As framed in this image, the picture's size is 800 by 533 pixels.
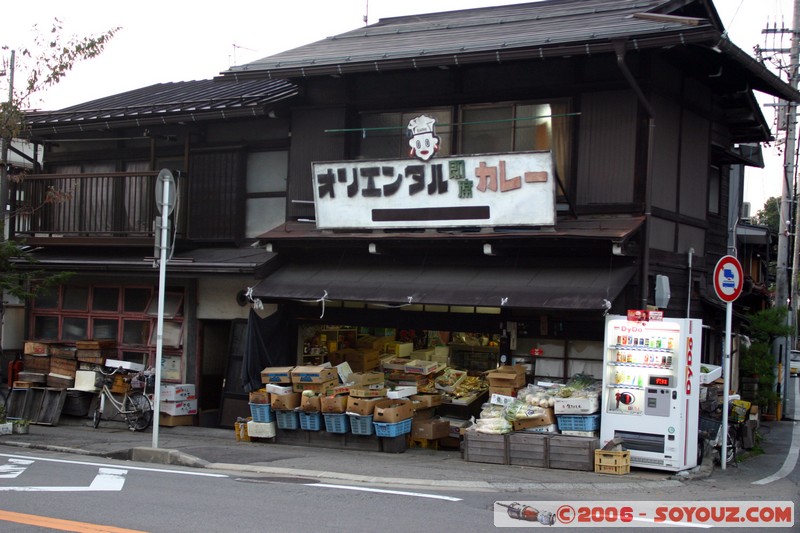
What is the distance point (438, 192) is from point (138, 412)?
26.2ft

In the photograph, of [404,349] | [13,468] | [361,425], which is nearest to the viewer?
[13,468]

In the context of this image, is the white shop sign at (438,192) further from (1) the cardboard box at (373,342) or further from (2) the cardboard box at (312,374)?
(1) the cardboard box at (373,342)

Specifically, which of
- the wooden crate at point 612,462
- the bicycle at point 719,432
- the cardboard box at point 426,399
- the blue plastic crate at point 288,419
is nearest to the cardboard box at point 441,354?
the cardboard box at point 426,399

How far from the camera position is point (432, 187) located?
14672 millimetres

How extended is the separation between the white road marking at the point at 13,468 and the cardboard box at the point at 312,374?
459 centimetres

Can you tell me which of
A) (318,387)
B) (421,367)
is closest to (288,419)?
(318,387)

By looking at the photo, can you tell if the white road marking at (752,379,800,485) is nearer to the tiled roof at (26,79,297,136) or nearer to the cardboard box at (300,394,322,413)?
the cardboard box at (300,394,322,413)

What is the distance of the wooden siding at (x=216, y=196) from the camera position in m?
18.0

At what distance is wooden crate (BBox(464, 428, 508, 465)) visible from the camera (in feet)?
43.1

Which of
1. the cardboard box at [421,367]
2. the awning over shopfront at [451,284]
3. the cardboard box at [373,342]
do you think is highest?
the awning over shopfront at [451,284]

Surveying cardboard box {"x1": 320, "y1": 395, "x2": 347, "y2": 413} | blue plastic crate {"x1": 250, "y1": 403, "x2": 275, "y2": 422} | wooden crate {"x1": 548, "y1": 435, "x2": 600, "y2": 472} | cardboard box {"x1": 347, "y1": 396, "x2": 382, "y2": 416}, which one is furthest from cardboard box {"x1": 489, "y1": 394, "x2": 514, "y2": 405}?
blue plastic crate {"x1": 250, "y1": 403, "x2": 275, "y2": 422}

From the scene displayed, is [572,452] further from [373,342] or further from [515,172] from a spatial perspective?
[373,342]

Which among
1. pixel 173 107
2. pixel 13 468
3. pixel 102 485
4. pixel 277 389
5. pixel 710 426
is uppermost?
pixel 173 107

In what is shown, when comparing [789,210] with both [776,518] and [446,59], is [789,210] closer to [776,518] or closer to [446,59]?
[446,59]
